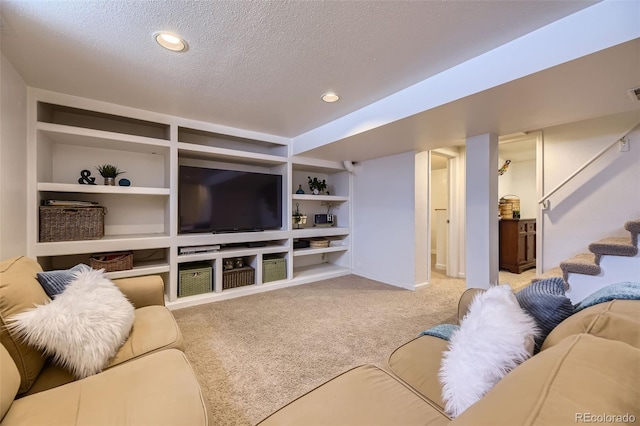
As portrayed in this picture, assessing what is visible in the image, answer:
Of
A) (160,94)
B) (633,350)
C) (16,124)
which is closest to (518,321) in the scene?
(633,350)

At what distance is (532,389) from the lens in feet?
1.60

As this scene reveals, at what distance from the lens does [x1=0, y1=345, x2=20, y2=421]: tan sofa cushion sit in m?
0.77

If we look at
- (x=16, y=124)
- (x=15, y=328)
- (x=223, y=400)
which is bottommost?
(x=223, y=400)

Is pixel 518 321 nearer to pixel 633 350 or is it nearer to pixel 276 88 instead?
pixel 633 350

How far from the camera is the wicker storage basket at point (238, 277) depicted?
3184mm

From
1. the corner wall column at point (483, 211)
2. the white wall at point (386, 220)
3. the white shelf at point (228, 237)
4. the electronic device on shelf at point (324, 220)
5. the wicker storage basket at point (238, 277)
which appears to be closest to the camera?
the corner wall column at point (483, 211)

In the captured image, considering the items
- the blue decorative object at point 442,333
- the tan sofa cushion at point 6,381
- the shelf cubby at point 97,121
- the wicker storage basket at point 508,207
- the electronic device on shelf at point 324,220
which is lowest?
the blue decorative object at point 442,333

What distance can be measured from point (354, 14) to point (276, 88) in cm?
97

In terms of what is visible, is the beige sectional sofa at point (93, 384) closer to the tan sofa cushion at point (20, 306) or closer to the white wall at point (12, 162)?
the tan sofa cushion at point (20, 306)

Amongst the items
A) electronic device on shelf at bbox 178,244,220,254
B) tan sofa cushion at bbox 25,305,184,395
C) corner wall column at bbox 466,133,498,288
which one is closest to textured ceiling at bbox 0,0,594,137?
corner wall column at bbox 466,133,498,288

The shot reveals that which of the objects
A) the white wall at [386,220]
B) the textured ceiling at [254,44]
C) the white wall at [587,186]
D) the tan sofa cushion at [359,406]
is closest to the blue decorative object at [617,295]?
the tan sofa cushion at [359,406]

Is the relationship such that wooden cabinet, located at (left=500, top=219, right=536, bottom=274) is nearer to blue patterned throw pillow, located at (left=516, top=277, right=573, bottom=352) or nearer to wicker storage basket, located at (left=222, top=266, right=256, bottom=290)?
blue patterned throw pillow, located at (left=516, top=277, right=573, bottom=352)

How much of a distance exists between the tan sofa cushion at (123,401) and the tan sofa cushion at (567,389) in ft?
2.78

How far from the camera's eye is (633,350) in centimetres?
57
